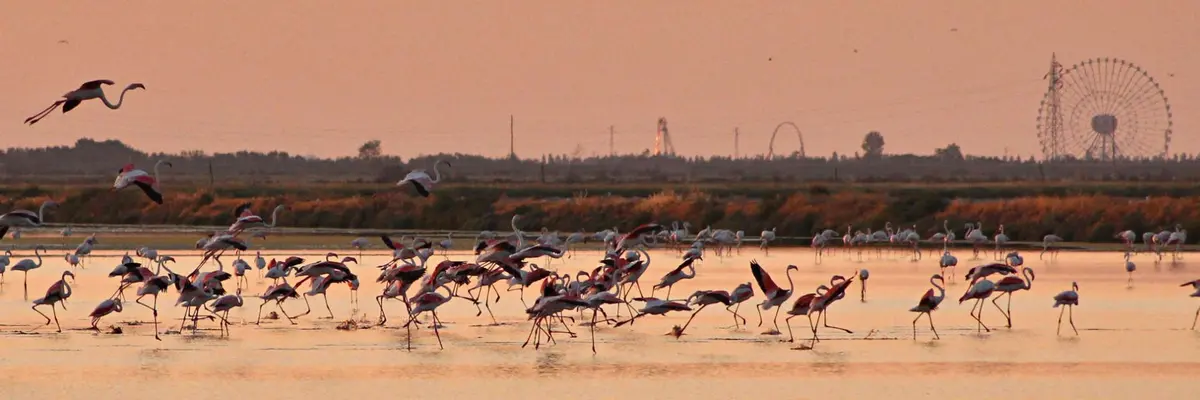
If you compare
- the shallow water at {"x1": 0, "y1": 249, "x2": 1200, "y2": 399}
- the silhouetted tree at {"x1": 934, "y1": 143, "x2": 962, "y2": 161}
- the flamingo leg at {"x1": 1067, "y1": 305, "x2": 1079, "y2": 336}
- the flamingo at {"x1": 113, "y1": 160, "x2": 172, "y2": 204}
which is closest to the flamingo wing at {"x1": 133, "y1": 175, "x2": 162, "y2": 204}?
the flamingo at {"x1": 113, "y1": 160, "x2": 172, "y2": 204}

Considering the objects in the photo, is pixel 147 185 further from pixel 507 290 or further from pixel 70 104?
pixel 507 290

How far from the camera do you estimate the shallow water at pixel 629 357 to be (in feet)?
47.1

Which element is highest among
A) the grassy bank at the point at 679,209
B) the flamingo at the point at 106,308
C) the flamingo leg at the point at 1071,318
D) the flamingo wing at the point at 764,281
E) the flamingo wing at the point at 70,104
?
the flamingo wing at the point at 70,104

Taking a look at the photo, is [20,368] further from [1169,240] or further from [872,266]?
[1169,240]

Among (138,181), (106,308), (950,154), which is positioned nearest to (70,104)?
(138,181)

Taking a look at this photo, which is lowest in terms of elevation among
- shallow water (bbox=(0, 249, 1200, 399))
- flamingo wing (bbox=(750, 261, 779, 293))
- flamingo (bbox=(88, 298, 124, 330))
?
shallow water (bbox=(0, 249, 1200, 399))

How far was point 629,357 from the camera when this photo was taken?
16422mm

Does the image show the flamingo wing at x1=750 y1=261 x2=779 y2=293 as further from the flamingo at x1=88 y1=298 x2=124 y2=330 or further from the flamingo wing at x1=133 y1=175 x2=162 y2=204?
the flamingo at x1=88 y1=298 x2=124 y2=330


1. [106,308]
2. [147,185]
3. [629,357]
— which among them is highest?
[147,185]

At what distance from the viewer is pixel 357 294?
75.9 feet

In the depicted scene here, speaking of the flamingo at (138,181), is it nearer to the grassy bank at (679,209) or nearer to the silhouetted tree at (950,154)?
the grassy bank at (679,209)

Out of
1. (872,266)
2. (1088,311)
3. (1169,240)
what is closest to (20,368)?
(1088,311)

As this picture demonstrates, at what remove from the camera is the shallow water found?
14.3m

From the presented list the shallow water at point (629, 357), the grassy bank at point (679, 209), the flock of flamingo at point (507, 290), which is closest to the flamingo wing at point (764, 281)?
the flock of flamingo at point (507, 290)
